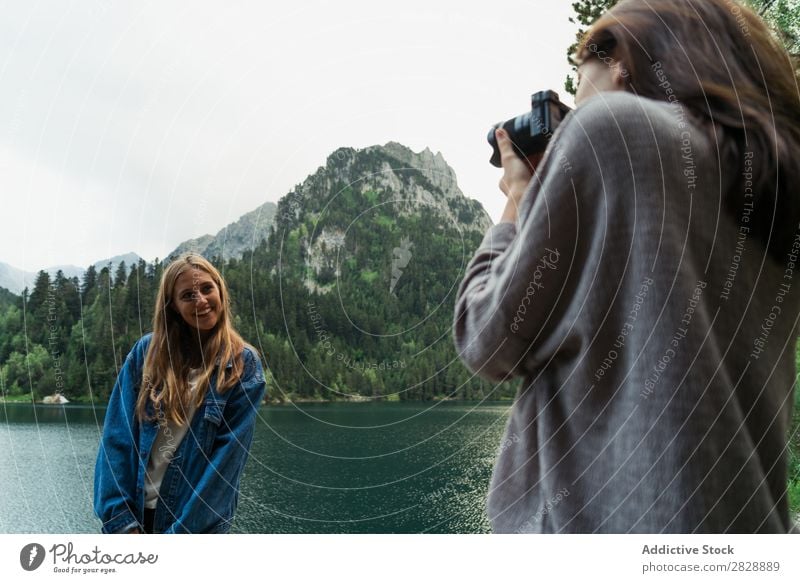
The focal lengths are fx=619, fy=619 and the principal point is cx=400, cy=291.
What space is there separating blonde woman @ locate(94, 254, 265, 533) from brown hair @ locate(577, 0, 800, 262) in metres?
1.00

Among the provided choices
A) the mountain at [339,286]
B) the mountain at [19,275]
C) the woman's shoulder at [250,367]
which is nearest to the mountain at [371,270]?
the mountain at [339,286]

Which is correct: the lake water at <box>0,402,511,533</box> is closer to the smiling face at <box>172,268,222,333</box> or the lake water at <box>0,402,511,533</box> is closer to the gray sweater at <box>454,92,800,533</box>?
the smiling face at <box>172,268,222,333</box>

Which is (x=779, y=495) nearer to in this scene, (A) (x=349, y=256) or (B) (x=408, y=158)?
(B) (x=408, y=158)

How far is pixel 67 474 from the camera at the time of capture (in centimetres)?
1120

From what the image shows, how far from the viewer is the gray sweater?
0.58m

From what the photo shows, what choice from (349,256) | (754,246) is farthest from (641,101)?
(349,256)

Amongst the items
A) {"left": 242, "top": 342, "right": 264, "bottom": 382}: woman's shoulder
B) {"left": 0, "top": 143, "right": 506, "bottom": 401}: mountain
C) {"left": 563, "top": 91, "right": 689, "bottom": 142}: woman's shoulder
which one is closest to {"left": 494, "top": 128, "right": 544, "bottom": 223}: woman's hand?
{"left": 563, "top": 91, "right": 689, "bottom": 142}: woman's shoulder

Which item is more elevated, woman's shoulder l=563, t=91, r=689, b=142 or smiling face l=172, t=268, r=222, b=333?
woman's shoulder l=563, t=91, r=689, b=142

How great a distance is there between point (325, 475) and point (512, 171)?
1282 cm

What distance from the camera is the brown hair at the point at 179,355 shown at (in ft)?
4.40

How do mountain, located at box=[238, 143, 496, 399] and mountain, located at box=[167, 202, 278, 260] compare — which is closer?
mountain, located at box=[167, 202, 278, 260]

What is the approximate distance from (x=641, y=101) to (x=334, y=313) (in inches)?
85.2

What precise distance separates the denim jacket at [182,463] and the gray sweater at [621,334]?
0.82 m

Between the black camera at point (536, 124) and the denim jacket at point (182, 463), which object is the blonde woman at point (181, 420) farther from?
the black camera at point (536, 124)
